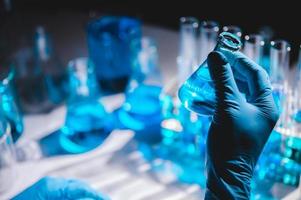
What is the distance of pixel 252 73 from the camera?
802 mm

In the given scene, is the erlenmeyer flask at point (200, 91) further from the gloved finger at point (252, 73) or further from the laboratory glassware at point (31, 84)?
the laboratory glassware at point (31, 84)

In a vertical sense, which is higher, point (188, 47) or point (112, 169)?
point (188, 47)

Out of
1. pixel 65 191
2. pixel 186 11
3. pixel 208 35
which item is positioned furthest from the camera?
pixel 186 11

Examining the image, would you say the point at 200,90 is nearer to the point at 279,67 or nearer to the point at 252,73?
the point at 252,73

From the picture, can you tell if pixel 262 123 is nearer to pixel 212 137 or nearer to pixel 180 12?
pixel 212 137

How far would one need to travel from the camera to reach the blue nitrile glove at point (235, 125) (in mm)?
782

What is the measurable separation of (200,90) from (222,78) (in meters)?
0.08

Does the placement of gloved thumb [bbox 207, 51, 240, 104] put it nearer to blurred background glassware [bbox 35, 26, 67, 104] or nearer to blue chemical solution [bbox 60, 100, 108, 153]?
blue chemical solution [bbox 60, 100, 108, 153]

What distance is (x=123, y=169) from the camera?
107 centimetres

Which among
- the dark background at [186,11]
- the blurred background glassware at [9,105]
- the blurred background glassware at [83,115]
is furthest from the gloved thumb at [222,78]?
the dark background at [186,11]

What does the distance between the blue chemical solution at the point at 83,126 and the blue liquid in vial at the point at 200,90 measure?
33 cm

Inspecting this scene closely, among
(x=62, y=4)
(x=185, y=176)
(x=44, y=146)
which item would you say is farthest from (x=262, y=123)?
(x=62, y=4)

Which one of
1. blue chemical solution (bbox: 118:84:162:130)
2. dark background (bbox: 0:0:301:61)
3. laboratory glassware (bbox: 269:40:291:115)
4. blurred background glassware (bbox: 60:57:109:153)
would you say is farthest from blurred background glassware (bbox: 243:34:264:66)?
dark background (bbox: 0:0:301:61)

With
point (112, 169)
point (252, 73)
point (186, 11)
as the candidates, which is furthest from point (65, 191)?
point (186, 11)
